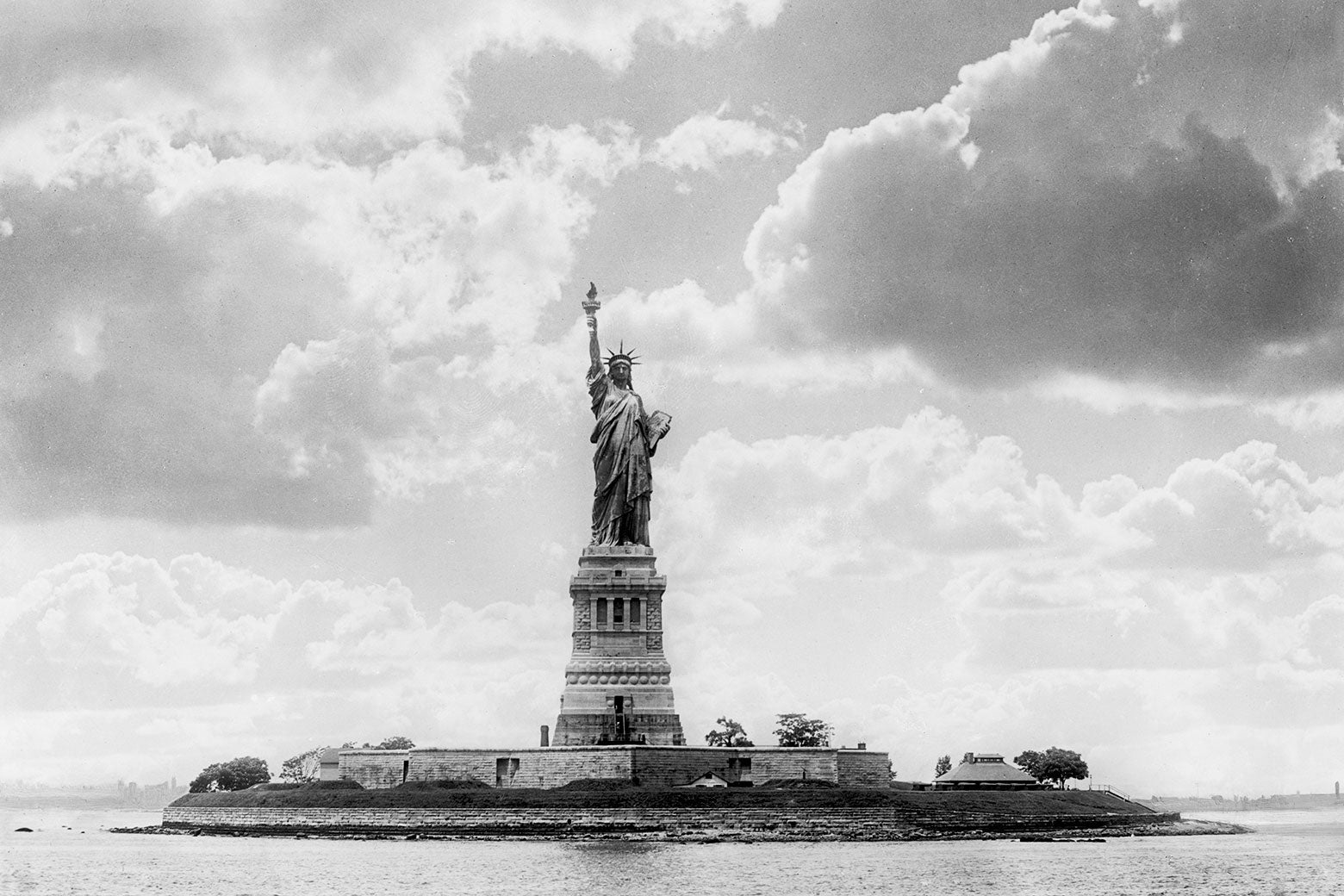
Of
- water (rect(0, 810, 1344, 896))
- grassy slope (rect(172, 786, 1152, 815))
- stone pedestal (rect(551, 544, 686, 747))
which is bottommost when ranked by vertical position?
water (rect(0, 810, 1344, 896))

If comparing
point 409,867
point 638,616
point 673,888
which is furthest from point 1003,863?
point 638,616

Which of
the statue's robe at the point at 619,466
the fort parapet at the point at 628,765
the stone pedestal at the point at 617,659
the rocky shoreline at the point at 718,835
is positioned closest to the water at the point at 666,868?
the rocky shoreline at the point at 718,835

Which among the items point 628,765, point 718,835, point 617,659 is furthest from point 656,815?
point 617,659

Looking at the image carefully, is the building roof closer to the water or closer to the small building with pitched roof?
the small building with pitched roof

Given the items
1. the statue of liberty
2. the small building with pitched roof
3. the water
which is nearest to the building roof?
the small building with pitched roof

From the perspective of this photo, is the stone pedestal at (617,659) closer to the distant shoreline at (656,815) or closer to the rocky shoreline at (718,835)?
the distant shoreline at (656,815)

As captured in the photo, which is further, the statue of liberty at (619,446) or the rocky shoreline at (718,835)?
the statue of liberty at (619,446)
